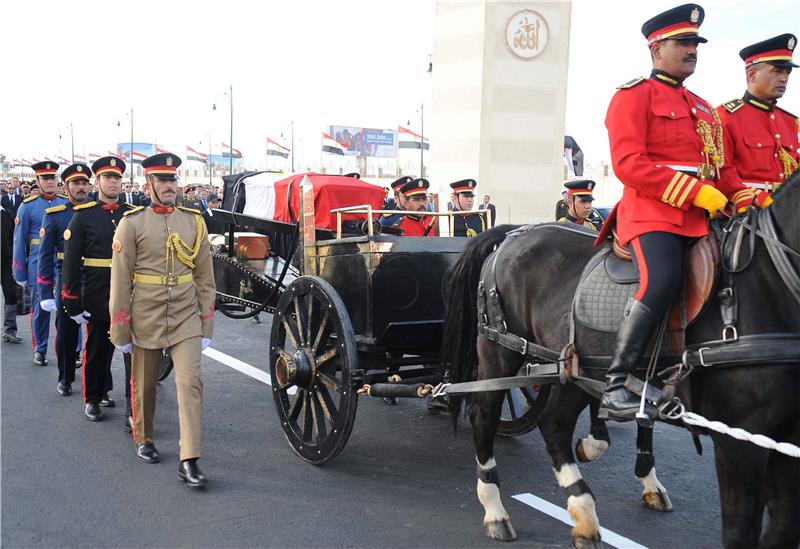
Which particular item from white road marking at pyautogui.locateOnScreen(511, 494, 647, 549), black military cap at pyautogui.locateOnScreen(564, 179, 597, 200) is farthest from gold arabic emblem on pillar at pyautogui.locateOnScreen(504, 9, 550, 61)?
white road marking at pyautogui.locateOnScreen(511, 494, 647, 549)

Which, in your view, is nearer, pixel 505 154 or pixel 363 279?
pixel 363 279

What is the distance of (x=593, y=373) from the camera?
369cm

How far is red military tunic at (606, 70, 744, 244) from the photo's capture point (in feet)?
11.2

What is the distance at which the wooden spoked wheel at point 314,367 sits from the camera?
4.80 metres

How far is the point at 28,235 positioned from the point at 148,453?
4565 millimetres

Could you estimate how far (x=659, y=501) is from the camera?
446 cm

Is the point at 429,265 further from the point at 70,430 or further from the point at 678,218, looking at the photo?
the point at 70,430

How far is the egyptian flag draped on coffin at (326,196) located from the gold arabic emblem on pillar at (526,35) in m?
22.3

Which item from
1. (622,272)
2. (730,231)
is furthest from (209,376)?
(730,231)

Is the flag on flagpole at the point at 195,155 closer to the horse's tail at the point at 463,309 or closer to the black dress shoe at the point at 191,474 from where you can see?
the black dress shoe at the point at 191,474

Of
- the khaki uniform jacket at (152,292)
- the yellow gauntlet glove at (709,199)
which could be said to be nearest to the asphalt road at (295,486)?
the khaki uniform jacket at (152,292)

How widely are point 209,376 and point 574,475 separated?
4680mm

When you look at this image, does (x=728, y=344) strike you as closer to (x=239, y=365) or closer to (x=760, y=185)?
(x=760, y=185)

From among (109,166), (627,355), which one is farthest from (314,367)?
(109,166)
